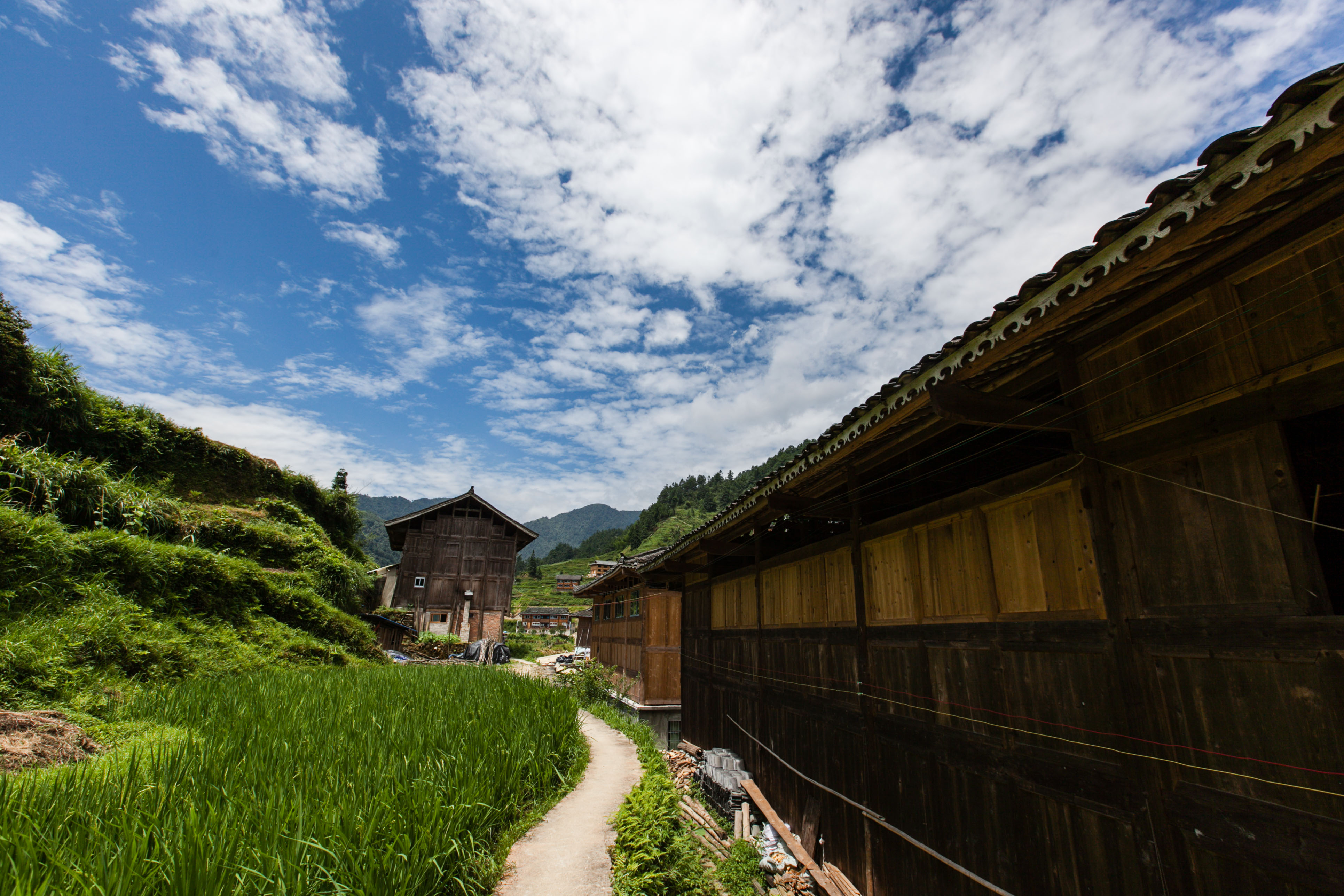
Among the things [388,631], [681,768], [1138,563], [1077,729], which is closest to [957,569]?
[1077,729]

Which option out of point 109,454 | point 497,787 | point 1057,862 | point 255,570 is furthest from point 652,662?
point 109,454

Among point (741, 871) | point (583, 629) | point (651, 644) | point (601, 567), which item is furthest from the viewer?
point (583, 629)

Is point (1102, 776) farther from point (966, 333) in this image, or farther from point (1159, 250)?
point (1159, 250)

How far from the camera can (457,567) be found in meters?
29.9

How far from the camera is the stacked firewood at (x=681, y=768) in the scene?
988 cm

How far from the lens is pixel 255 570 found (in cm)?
1373

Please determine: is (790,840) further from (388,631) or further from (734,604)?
(388,631)

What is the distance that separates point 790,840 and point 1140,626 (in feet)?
17.2

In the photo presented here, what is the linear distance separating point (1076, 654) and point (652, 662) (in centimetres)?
1146

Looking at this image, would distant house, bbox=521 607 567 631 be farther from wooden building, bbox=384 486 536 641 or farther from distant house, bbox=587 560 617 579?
distant house, bbox=587 560 617 579

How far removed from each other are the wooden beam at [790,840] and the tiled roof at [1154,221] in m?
5.08

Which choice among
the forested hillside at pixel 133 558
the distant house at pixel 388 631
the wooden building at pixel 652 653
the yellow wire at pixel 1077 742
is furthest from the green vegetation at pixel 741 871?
the distant house at pixel 388 631

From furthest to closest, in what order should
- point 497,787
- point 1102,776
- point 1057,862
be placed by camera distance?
point 497,787
point 1057,862
point 1102,776

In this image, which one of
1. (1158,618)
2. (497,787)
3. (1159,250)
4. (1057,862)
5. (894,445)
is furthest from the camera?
(497,787)
